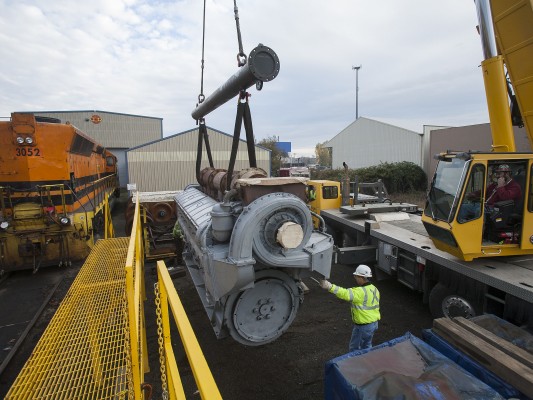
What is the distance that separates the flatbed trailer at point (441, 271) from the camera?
4219 millimetres

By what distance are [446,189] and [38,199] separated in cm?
834

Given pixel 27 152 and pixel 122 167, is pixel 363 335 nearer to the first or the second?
pixel 27 152

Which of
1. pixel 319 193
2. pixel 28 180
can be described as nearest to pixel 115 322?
pixel 28 180

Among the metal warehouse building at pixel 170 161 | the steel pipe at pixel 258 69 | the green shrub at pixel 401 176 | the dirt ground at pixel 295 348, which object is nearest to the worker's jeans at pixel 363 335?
the dirt ground at pixel 295 348

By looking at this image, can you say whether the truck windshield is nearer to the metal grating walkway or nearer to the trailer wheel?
the trailer wheel

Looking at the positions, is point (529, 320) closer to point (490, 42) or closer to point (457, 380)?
point (457, 380)

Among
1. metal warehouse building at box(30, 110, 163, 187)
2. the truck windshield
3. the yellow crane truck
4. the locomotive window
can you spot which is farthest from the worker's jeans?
metal warehouse building at box(30, 110, 163, 187)

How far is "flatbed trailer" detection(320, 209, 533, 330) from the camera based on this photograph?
4219 millimetres

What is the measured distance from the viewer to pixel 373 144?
25.4m

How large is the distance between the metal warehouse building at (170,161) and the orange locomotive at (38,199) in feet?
39.3

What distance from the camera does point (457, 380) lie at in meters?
2.61

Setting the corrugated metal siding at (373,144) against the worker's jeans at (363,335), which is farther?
the corrugated metal siding at (373,144)

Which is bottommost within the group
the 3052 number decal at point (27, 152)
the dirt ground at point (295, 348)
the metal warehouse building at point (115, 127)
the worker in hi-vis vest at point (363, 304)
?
the dirt ground at point (295, 348)

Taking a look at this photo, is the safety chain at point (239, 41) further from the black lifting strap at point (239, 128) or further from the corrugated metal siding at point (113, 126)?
the corrugated metal siding at point (113, 126)
